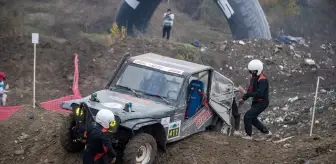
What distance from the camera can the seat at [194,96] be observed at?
34.8 ft

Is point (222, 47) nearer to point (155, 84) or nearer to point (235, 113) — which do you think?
point (235, 113)

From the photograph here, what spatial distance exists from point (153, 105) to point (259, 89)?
254 centimetres

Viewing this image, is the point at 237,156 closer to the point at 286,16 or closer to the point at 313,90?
the point at 313,90

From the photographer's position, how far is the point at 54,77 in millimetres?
18578

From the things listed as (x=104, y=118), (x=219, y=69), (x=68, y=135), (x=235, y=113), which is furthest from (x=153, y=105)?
(x=219, y=69)

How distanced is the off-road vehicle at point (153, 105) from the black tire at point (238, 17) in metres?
12.8

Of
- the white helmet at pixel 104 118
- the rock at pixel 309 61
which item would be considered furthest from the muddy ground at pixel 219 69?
the white helmet at pixel 104 118

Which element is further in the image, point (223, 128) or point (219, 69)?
point (219, 69)

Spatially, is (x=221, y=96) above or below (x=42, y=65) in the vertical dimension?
above

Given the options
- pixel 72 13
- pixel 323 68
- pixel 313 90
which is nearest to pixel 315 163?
pixel 313 90

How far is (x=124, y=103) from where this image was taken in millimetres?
9609

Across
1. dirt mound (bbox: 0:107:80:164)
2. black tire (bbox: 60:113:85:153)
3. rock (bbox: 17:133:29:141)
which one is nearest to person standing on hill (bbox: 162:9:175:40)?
dirt mound (bbox: 0:107:80:164)

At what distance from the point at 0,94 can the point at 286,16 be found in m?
23.6

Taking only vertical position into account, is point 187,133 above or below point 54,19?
below
